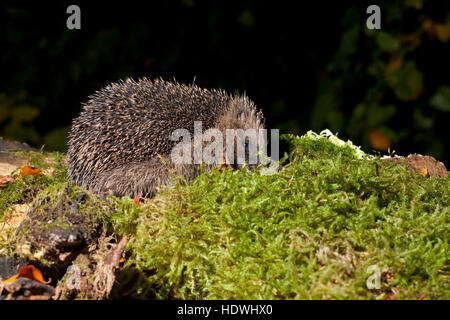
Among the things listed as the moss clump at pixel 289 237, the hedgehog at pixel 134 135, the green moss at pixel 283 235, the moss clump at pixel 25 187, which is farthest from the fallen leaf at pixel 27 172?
the moss clump at pixel 289 237

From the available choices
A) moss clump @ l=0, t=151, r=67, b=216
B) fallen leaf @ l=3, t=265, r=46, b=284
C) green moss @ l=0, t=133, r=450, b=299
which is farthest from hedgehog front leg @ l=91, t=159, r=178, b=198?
fallen leaf @ l=3, t=265, r=46, b=284

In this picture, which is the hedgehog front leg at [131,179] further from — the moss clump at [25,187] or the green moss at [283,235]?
the green moss at [283,235]

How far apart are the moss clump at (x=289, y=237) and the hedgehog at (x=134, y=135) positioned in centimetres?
60

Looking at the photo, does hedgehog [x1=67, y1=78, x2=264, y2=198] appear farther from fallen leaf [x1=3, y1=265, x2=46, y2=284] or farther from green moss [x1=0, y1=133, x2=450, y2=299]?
fallen leaf [x1=3, y1=265, x2=46, y2=284]

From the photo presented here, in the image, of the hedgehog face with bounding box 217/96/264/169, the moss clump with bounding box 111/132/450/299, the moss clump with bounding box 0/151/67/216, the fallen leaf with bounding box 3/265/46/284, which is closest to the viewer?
the moss clump with bounding box 111/132/450/299

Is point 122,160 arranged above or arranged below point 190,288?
above

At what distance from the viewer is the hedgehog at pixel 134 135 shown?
101 inches

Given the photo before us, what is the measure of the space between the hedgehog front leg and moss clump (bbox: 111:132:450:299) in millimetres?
549

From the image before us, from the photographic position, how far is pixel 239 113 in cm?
306

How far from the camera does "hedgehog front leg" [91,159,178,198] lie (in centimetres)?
252
